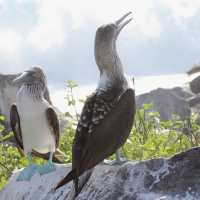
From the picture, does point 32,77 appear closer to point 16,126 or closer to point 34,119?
point 34,119

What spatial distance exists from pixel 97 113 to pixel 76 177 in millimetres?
566

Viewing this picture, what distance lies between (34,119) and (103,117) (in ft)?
3.17

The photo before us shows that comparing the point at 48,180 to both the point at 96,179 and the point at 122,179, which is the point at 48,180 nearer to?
the point at 96,179

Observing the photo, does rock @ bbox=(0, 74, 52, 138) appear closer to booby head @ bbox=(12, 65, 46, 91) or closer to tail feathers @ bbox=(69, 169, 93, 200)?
booby head @ bbox=(12, 65, 46, 91)

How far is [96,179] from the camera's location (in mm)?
4105

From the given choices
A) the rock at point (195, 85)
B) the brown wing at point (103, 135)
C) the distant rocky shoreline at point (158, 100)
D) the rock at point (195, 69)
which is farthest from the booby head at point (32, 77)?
the rock at point (195, 69)

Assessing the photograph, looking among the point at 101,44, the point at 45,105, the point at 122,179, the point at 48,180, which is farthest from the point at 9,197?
the point at 101,44

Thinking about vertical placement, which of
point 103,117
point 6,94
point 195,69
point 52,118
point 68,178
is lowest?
point 68,178

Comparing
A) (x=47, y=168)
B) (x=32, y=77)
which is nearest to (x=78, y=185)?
(x=47, y=168)

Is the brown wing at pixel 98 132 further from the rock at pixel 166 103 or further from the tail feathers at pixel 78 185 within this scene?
the rock at pixel 166 103

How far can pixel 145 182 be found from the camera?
376 centimetres

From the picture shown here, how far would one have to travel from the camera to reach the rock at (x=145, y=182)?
3557mm

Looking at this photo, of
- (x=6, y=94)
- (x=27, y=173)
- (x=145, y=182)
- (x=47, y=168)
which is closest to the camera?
(x=145, y=182)

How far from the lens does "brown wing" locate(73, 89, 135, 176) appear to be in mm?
3805
